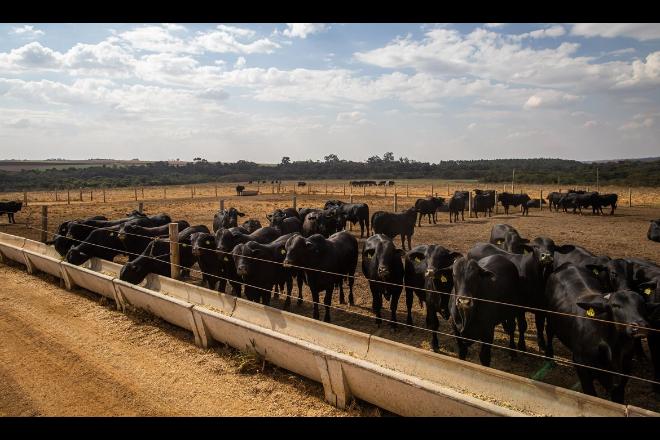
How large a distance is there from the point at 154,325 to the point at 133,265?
6.85ft

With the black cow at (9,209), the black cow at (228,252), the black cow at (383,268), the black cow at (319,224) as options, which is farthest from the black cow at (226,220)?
the black cow at (9,209)

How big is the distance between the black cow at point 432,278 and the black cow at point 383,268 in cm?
22

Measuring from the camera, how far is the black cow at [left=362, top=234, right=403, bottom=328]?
333 inches

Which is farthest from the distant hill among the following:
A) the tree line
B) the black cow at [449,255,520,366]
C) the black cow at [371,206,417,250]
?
the black cow at [449,255,520,366]

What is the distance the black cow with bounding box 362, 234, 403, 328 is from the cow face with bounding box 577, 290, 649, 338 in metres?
3.63

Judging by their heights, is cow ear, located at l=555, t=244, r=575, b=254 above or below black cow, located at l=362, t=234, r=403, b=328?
above

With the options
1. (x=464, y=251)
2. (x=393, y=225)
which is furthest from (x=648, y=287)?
(x=393, y=225)

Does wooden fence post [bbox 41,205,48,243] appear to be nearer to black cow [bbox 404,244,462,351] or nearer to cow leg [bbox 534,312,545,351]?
black cow [bbox 404,244,462,351]

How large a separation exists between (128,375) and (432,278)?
4.76 m

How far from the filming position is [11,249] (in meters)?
13.0

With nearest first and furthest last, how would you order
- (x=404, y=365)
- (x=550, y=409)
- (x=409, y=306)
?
(x=550, y=409) → (x=404, y=365) → (x=409, y=306)
